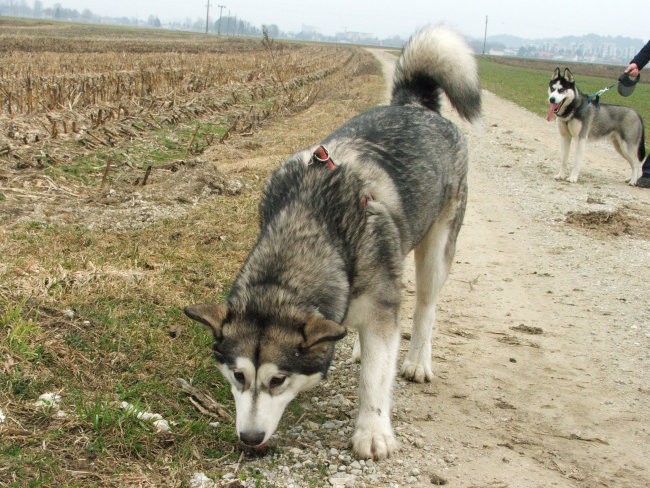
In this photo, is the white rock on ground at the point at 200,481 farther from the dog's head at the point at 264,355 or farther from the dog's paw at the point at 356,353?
the dog's paw at the point at 356,353

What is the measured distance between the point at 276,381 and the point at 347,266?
0.78 meters

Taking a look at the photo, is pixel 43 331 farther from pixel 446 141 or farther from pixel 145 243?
pixel 446 141

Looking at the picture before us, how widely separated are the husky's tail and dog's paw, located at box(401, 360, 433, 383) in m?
2.12

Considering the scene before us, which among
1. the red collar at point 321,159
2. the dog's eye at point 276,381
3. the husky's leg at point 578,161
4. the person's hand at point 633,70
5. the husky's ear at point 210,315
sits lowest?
the dog's eye at point 276,381

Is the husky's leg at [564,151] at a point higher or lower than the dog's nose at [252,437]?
higher

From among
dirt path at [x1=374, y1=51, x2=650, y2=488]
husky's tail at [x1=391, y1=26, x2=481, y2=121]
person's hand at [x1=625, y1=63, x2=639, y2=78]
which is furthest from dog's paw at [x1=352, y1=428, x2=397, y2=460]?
person's hand at [x1=625, y1=63, x2=639, y2=78]

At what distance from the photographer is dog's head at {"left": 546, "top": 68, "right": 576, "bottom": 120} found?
12.9 m

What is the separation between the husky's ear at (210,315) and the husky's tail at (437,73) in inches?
111

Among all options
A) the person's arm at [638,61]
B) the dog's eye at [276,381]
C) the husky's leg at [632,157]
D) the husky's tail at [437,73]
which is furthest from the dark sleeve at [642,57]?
the dog's eye at [276,381]

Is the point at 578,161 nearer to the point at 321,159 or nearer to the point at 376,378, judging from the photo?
the point at 321,159

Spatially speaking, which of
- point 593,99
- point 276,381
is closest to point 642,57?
point 593,99

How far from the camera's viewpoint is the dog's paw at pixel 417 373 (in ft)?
15.9

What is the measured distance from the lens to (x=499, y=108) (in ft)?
84.4

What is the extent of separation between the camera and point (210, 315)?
339 centimetres
